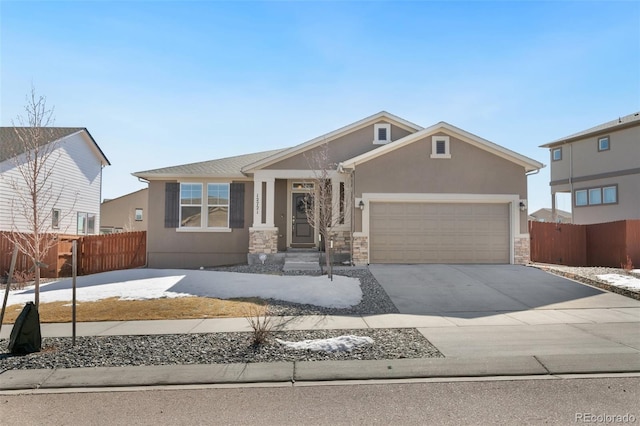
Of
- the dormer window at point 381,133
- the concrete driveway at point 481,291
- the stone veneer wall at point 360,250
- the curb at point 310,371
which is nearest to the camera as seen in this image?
the curb at point 310,371

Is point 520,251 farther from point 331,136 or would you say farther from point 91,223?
point 91,223

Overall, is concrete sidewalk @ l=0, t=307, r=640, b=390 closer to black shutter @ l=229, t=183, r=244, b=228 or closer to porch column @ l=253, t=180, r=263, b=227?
porch column @ l=253, t=180, r=263, b=227

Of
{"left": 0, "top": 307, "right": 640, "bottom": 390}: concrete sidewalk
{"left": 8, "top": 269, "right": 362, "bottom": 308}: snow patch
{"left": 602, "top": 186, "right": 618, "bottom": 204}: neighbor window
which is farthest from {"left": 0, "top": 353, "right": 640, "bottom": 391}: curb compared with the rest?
{"left": 602, "top": 186, "right": 618, "bottom": 204}: neighbor window

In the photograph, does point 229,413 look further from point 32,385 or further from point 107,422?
point 32,385

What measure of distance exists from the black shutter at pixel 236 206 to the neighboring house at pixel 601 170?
20.8m

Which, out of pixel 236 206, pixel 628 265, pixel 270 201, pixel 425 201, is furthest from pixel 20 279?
pixel 628 265

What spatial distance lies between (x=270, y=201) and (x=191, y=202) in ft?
11.5

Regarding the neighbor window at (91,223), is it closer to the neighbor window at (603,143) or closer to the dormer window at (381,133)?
the dormer window at (381,133)

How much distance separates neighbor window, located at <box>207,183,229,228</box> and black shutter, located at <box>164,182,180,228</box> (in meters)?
1.26

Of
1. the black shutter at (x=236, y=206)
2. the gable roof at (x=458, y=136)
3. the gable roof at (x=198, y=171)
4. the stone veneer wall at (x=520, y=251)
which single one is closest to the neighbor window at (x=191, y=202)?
the gable roof at (x=198, y=171)

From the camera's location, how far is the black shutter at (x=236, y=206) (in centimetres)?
1766

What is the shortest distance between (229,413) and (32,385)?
294 centimetres

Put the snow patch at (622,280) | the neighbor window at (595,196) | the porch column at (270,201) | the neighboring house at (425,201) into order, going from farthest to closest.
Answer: the neighbor window at (595,196) → the porch column at (270,201) → the neighboring house at (425,201) → the snow patch at (622,280)

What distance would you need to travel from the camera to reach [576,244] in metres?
18.5
